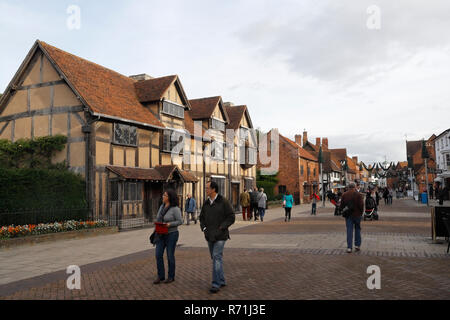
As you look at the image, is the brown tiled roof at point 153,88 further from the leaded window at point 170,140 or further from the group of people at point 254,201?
the group of people at point 254,201

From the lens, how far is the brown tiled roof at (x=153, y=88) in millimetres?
20688

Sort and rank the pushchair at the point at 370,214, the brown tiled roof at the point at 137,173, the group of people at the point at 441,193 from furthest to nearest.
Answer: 1. the group of people at the point at 441,193
2. the pushchair at the point at 370,214
3. the brown tiled roof at the point at 137,173

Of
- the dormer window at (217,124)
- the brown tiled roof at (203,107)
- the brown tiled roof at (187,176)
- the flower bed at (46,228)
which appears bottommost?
the flower bed at (46,228)

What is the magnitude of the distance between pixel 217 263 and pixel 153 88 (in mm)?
17074

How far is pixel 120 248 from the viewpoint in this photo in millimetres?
11156

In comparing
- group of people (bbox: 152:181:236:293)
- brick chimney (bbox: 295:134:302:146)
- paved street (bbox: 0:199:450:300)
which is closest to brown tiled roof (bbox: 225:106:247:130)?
paved street (bbox: 0:199:450:300)

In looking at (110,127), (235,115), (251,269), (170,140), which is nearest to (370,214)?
(170,140)

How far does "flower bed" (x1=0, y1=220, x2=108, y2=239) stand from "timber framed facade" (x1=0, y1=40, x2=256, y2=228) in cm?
118

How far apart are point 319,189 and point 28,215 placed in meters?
45.3

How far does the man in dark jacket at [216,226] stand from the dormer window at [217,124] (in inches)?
781

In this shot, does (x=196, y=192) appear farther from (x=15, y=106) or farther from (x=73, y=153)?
(x=15, y=106)

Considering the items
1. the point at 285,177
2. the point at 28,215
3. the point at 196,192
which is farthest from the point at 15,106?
the point at 285,177

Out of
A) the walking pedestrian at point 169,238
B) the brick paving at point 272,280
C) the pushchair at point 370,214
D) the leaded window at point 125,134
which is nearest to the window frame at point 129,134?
the leaded window at point 125,134

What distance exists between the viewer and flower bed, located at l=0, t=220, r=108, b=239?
38.8 feet
